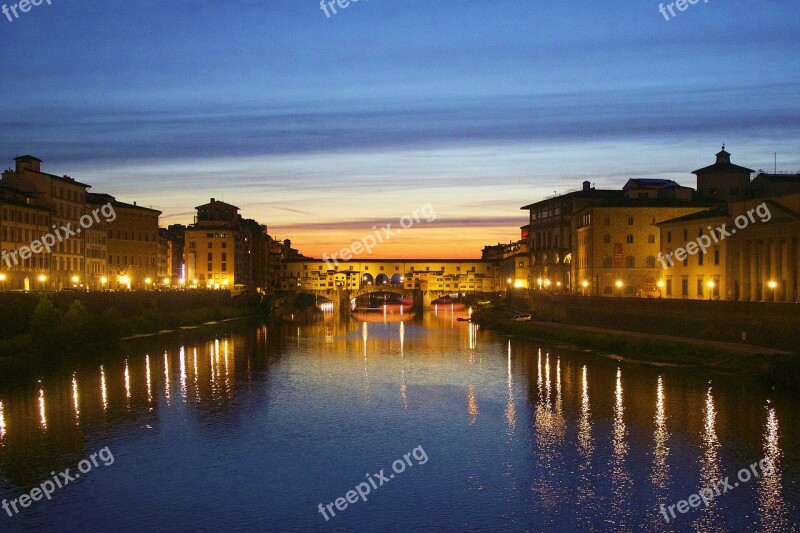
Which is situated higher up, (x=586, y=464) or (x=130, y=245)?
(x=130, y=245)

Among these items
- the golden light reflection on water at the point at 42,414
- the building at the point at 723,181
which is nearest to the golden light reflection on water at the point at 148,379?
the golden light reflection on water at the point at 42,414

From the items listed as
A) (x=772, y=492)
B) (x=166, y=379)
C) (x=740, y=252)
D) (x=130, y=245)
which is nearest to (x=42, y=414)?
(x=166, y=379)

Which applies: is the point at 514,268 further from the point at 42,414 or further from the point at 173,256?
the point at 42,414

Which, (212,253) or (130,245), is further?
(212,253)

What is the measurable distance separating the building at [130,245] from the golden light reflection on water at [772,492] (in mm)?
76619

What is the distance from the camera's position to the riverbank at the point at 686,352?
3909cm

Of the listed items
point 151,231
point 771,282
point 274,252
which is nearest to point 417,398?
point 771,282

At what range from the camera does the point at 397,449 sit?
2881 cm

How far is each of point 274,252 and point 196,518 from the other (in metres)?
146

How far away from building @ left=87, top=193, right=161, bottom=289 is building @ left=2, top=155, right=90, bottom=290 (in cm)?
742

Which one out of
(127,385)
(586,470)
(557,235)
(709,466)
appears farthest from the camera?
(557,235)

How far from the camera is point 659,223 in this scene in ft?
251

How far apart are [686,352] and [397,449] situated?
2424cm

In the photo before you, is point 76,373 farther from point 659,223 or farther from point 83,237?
point 659,223
